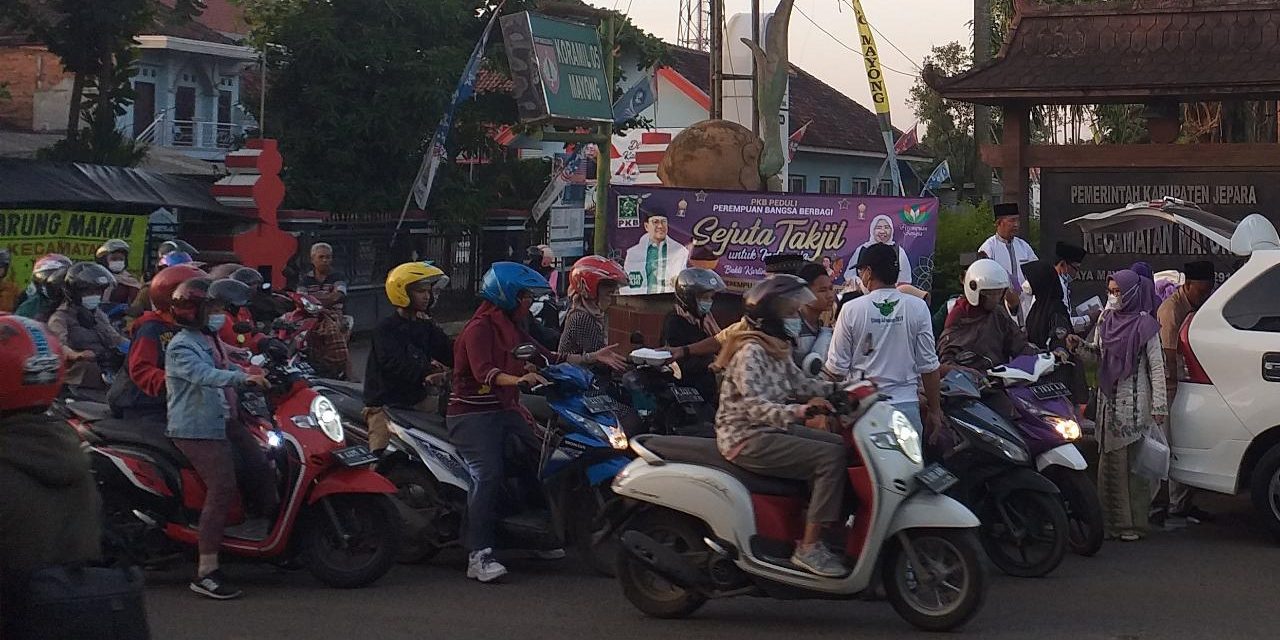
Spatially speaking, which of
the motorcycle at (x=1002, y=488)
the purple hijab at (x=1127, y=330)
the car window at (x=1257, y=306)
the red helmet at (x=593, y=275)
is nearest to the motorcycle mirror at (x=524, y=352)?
the red helmet at (x=593, y=275)

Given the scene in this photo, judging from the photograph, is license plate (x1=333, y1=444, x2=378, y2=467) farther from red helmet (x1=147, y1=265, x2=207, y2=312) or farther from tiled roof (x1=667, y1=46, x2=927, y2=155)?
tiled roof (x1=667, y1=46, x2=927, y2=155)

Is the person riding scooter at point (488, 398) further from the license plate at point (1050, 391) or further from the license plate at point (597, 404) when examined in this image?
the license plate at point (1050, 391)

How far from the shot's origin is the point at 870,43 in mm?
21781

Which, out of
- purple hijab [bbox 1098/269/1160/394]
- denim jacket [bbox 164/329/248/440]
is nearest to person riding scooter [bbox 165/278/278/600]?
denim jacket [bbox 164/329/248/440]

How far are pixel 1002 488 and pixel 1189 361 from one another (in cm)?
204

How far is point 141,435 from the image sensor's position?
25.5ft

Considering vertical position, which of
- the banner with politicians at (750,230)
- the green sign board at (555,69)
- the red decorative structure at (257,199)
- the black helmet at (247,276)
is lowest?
the black helmet at (247,276)

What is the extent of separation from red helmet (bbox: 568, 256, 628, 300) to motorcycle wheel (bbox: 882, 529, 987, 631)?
117 inches

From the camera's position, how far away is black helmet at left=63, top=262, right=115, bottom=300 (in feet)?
31.3

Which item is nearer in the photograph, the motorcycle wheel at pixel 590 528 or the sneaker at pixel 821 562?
the sneaker at pixel 821 562

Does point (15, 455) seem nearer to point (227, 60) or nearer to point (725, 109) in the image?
point (725, 109)

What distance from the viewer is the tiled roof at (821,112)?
42.5m

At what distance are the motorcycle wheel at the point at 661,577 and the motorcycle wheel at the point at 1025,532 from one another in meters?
1.87

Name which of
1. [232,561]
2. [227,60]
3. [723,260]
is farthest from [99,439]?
[227,60]
